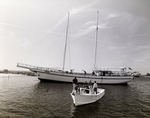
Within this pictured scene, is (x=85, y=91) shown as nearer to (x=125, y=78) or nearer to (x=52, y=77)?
(x=52, y=77)

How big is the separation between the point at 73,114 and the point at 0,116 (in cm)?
716

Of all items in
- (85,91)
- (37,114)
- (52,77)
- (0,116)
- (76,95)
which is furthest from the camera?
(52,77)

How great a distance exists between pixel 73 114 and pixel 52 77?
29.3m

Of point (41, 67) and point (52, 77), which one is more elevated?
point (41, 67)

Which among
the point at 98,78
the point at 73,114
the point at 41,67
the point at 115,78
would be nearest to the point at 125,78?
the point at 115,78

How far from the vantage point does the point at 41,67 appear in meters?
42.0

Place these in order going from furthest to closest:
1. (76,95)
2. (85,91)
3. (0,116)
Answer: (85,91) → (76,95) → (0,116)

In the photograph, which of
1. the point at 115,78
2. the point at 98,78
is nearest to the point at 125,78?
the point at 115,78

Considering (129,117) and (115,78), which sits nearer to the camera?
(129,117)

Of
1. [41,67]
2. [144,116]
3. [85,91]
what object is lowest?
[144,116]

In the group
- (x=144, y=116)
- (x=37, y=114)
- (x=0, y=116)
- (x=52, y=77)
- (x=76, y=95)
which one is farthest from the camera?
(x=52, y=77)

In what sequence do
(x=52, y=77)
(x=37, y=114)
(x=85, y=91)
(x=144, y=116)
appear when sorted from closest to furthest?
(x=37, y=114) → (x=144, y=116) → (x=85, y=91) → (x=52, y=77)

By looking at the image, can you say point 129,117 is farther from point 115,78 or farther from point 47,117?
point 115,78

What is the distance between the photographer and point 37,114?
1164cm
